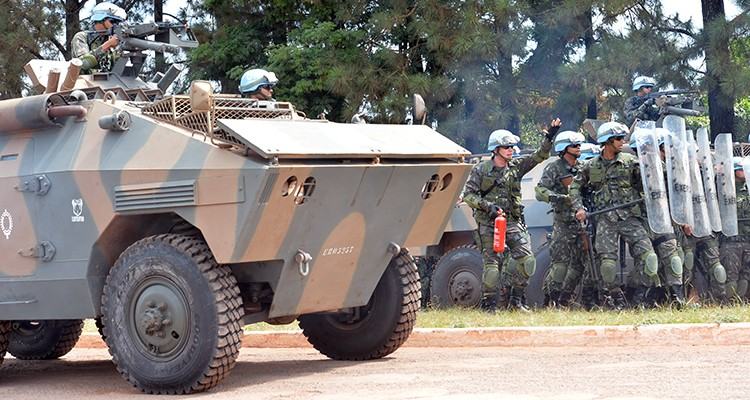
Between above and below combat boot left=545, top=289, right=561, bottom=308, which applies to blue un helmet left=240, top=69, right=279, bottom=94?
above

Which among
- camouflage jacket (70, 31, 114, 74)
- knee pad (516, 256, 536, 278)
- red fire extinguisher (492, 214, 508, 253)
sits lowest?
knee pad (516, 256, 536, 278)

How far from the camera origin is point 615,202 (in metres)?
12.1

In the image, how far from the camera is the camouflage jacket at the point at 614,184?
39.7ft

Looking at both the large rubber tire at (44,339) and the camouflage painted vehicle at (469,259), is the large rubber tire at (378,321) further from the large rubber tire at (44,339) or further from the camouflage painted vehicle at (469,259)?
the camouflage painted vehicle at (469,259)

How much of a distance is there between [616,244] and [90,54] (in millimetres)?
4859

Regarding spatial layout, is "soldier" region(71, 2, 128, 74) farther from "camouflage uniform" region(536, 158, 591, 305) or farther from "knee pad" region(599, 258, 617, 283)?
"knee pad" region(599, 258, 617, 283)

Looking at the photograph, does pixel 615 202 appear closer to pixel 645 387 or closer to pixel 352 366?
pixel 352 366

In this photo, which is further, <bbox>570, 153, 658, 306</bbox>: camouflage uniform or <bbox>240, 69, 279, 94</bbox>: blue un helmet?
<bbox>570, 153, 658, 306</bbox>: camouflage uniform

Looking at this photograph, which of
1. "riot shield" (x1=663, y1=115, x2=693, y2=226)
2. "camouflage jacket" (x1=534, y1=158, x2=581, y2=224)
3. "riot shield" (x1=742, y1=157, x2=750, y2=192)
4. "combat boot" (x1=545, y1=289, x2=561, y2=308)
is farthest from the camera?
"riot shield" (x1=742, y1=157, x2=750, y2=192)

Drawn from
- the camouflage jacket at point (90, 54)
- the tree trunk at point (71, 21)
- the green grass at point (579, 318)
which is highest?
the tree trunk at point (71, 21)

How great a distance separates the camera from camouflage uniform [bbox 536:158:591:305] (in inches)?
497

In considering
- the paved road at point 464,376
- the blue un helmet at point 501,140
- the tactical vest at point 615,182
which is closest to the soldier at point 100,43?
the paved road at point 464,376

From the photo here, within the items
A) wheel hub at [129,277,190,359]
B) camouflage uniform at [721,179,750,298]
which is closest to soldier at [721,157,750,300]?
camouflage uniform at [721,179,750,298]

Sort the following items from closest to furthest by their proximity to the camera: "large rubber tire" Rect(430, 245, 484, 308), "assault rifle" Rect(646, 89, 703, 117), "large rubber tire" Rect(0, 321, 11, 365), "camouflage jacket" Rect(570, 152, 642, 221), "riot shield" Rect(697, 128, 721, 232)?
1. "large rubber tire" Rect(0, 321, 11, 365)
2. "camouflage jacket" Rect(570, 152, 642, 221)
3. "riot shield" Rect(697, 128, 721, 232)
4. "large rubber tire" Rect(430, 245, 484, 308)
5. "assault rifle" Rect(646, 89, 703, 117)
